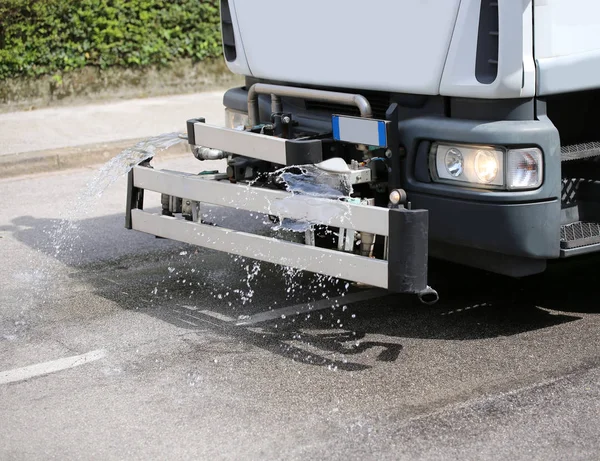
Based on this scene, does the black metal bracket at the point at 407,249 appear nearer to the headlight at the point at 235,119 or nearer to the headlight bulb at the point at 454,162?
the headlight bulb at the point at 454,162

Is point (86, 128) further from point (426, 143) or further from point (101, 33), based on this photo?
point (426, 143)

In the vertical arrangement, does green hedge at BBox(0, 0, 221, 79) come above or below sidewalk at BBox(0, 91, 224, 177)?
above

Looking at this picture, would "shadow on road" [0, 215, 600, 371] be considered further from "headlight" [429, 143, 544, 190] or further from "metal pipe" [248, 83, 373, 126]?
"metal pipe" [248, 83, 373, 126]

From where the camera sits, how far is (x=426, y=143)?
478 centimetres

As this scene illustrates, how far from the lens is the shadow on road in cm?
512

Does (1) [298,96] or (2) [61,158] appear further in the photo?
(2) [61,158]

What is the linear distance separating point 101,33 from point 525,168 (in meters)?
7.60

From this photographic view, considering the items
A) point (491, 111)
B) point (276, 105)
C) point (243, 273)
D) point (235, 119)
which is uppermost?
point (491, 111)

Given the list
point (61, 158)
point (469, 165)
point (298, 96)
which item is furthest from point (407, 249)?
point (61, 158)

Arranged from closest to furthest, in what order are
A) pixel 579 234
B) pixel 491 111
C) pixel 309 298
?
pixel 491 111 → pixel 579 234 → pixel 309 298

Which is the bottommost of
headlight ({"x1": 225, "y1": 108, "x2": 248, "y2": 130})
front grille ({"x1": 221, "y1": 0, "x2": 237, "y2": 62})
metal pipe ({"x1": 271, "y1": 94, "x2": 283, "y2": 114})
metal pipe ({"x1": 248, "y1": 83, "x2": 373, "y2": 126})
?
headlight ({"x1": 225, "y1": 108, "x2": 248, "y2": 130})

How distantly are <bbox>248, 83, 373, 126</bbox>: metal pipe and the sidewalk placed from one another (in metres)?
2.99

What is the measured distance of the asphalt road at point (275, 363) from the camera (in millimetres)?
4008

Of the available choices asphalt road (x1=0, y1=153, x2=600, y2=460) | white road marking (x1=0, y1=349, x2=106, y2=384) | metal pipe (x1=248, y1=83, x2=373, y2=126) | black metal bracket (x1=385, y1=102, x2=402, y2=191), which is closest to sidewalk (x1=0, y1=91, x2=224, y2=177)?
asphalt road (x1=0, y1=153, x2=600, y2=460)
